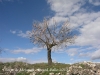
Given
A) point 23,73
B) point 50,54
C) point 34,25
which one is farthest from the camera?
point 34,25

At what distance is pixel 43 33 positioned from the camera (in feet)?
145

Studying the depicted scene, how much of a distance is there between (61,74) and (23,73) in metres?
4.11

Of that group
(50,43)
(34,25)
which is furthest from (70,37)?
(34,25)

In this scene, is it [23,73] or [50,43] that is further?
[50,43]

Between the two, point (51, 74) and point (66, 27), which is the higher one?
point (66, 27)

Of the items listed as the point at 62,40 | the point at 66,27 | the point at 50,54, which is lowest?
the point at 50,54

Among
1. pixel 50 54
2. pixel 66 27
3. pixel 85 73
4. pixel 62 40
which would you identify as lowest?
pixel 85 73

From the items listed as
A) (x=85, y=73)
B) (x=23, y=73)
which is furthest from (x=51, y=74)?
(x=85, y=73)

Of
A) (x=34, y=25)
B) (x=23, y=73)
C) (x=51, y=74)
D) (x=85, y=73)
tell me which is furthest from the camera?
(x=34, y=25)

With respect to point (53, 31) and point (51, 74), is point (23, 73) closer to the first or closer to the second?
point (51, 74)

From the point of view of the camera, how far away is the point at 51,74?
66.4ft

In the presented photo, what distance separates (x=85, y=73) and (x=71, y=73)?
1131 mm

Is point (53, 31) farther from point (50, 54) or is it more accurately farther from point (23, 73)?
point (23, 73)

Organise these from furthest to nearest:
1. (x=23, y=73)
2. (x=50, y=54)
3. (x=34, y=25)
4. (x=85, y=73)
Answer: (x=34, y=25), (x=50, y=54), (x=23, y=73), (x=85, y=73)
